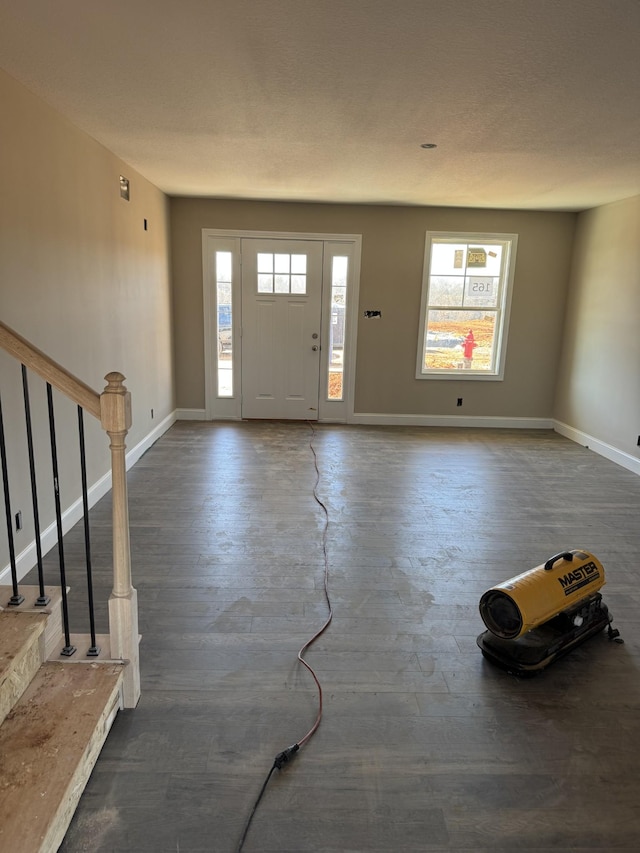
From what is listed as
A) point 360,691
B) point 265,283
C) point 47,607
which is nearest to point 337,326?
point 265,283

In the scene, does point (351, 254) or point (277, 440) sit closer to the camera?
point (277, 440)

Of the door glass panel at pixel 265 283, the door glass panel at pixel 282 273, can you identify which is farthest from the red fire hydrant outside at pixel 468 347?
the door glass panel at pixel 265 283

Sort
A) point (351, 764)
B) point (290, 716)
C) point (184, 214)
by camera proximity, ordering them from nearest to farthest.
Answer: point (351, 764), point (290, 716), point (184, 214)

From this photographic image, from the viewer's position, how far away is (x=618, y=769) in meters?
1.72

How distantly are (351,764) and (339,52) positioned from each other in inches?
108

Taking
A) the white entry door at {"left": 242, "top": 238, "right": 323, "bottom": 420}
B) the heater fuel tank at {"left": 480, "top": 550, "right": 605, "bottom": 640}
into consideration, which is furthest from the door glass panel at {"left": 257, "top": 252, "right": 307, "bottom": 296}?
the heater fuel tank at {"left": 480, "top": 550, "right": 605, "bottom": 640}

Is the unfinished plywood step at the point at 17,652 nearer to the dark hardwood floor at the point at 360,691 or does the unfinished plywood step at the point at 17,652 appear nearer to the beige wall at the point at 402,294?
the dark hardwood floor at the point at 360,691

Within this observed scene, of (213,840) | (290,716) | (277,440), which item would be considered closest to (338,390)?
(277,440)

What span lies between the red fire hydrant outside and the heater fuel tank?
4357mm

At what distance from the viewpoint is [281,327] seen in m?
6.29

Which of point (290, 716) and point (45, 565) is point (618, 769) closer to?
point (290, 716)

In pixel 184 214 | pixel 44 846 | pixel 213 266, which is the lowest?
pixel 44 846

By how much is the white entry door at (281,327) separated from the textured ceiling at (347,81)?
175cm

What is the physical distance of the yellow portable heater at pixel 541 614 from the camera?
2121 millimetres
